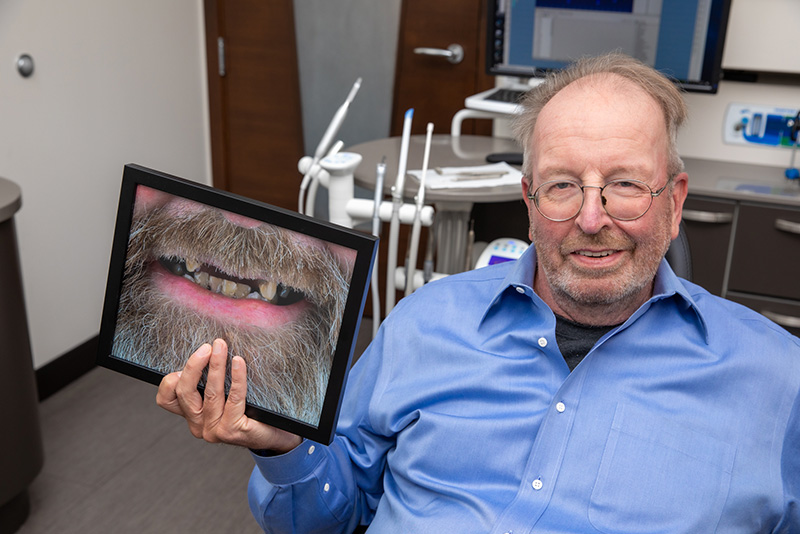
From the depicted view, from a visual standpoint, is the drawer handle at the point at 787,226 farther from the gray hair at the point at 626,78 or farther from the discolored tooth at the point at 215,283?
the discolored tooth at the point at 215,283

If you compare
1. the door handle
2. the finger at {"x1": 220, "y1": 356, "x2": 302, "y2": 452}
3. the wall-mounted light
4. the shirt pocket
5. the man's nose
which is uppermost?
the door handle

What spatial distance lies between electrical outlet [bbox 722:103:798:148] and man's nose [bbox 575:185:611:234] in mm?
1743

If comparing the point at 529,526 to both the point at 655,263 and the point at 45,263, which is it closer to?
the point at 655,263

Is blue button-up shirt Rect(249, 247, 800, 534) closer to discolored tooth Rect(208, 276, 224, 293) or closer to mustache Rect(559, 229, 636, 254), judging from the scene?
mustache Rect(559, 229, 636, 254)

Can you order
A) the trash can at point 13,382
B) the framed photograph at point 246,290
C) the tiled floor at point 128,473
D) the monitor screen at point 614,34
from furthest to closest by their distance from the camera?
the monitor screen at point 614,34, the tiled floor at point 128,473, the trash can at point 13,382, the framed photograph at point 246,290

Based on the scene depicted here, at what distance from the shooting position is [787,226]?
216cm

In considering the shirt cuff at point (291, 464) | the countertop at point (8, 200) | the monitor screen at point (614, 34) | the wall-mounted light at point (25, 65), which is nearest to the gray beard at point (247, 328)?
the shirt cuff at point (291, 464)

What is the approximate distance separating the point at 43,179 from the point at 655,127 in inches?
82.9

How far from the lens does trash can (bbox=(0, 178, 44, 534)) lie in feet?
6.16

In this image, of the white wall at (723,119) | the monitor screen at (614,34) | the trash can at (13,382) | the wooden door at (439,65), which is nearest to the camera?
the trash can at (13,382)

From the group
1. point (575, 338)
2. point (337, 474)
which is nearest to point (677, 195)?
point (575, 338)

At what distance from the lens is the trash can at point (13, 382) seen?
6.16 ft

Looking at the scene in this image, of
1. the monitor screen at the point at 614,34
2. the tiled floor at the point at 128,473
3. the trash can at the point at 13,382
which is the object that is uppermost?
the monitor screen at the point at 614,34

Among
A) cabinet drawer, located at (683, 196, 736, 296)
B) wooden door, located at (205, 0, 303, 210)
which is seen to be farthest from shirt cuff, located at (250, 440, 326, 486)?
wooden door, located at (205, 0, 303, 210)
